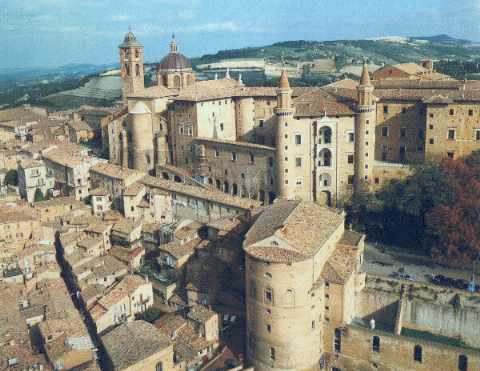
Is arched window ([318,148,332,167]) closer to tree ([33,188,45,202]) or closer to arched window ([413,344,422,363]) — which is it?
arched window ([413,344,422,363])

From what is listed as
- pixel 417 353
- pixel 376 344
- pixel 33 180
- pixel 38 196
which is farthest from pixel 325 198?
pixel 33 180

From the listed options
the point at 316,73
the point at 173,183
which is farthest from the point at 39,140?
the point at 316,73

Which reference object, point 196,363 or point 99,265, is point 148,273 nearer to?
point 99,265

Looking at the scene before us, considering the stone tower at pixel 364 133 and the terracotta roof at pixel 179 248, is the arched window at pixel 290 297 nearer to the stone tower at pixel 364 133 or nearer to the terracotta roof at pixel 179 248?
the terracotta roof at pixel 179 248

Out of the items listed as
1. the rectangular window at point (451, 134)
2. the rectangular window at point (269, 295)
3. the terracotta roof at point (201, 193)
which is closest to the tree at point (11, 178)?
the terracotta roof at point (201, 193)

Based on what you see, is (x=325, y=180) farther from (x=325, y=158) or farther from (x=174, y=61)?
(x=174, y=61)
